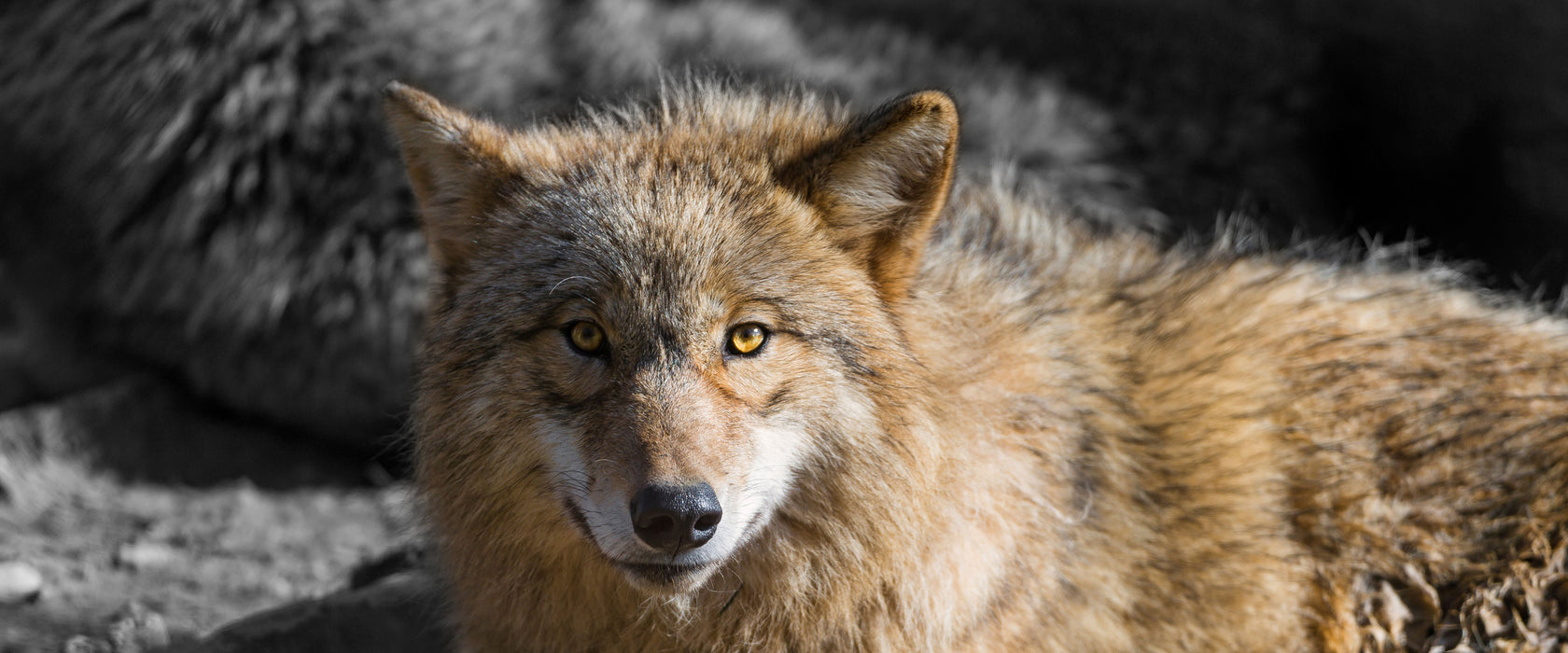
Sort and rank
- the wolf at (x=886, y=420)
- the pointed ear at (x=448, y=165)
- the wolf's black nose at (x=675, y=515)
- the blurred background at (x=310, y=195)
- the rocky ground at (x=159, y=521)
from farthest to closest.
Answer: the blurred background at (x=310, y=195), the rocky ground at (x=159, y=521), the pointed ear at (x=448, y=165), the wolf at (x=886, y=420), the wolf's black nose at (x=675, y=515)

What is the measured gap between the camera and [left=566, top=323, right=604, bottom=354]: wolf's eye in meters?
3.16

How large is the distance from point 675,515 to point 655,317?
52 centimetres

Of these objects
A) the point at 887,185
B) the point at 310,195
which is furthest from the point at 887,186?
the point at 310,195

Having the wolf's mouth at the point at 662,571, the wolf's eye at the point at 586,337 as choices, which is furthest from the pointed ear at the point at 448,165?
the wolf's mouth at the point at 662,571

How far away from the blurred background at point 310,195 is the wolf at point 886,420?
176 cm

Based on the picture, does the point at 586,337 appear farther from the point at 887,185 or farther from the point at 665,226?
the point at 887,185

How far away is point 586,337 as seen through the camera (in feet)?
10.4

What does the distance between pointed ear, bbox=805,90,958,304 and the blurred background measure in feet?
7.12

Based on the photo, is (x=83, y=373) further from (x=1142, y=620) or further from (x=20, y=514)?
(x=1142, y=620)

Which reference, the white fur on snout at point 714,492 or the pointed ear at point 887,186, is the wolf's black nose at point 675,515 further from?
the pointed ear at point 887,186

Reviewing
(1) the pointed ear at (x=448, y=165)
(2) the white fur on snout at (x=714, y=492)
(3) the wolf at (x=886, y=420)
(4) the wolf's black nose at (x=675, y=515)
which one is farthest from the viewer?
(1) the pointed ear at (x=448, y=165)

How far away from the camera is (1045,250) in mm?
4301

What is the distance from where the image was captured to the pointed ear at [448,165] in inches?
133

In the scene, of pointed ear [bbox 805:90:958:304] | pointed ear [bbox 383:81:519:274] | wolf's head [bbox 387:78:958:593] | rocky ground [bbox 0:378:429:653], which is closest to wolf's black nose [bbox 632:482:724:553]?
wolf's head [bbox 387:78:958:593]
